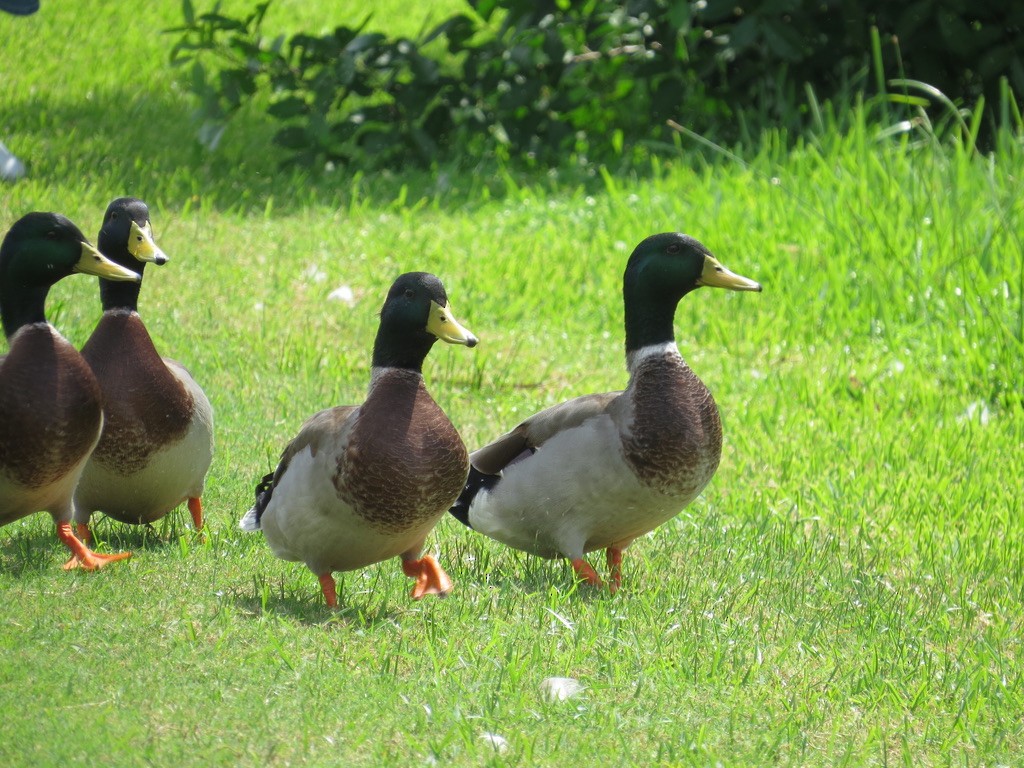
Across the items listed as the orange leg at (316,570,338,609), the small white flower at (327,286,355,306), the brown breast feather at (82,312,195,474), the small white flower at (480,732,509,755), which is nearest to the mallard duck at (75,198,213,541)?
the brown breast feather at (82,312,195,474)

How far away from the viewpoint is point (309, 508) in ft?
12.3

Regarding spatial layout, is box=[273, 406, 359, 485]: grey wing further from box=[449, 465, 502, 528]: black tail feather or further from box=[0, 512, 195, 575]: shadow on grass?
box=[449, 465, 502, 528]: black tail feather

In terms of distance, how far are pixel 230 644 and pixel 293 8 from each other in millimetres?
9800

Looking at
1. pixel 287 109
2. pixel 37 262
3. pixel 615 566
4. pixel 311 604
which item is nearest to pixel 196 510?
pixel 311 604

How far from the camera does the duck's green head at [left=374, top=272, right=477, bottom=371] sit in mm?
3736

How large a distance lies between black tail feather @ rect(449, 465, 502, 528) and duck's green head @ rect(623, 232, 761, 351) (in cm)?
63

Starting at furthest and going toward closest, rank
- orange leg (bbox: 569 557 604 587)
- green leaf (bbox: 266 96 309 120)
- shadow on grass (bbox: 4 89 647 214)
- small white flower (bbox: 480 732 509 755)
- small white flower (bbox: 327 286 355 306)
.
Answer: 1. green leaf (bbox: 266 96 309 120)
2. shadow on grass (bbox: 4 89 647 214)
3. small white flower (bbox: 327 286 355 306)
4. orange leg (bbox: 569 557 604 587)
5. small white flower (bbox: 480 732 509 755)

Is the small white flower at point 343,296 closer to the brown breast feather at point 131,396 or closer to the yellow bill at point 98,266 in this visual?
the brown breast feather at point 131,396

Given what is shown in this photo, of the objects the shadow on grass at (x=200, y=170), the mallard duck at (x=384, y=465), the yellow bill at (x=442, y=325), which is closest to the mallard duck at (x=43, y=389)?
the mallard duck at (x=384, y=465)

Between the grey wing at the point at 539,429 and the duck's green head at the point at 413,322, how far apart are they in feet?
2.20

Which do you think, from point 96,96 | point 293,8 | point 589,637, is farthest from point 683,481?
point 293,8

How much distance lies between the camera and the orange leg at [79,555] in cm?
391

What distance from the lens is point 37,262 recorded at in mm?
3936

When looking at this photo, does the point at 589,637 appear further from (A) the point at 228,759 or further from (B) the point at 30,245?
(B) the point at 30,245
